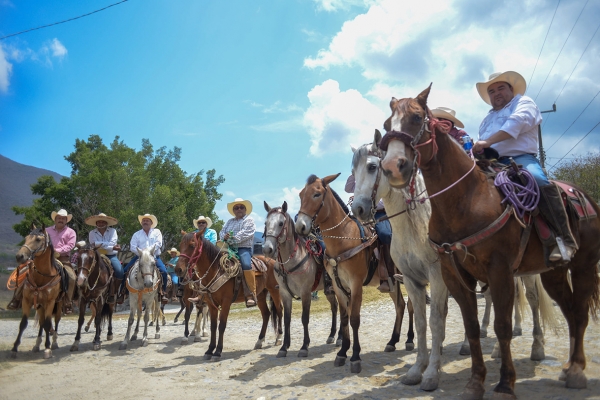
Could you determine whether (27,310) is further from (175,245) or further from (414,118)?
(175,245)

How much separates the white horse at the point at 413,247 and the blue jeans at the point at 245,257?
14.7 feet

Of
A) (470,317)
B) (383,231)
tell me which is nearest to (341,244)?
(383,231)

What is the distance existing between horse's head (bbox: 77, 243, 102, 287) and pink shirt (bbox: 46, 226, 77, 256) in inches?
16.0

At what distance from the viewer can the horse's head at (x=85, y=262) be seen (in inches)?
416

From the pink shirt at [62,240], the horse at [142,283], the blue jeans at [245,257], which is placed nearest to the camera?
the blue jeans at [245,257]

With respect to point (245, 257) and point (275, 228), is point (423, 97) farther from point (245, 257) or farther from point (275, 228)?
point (245, 257)

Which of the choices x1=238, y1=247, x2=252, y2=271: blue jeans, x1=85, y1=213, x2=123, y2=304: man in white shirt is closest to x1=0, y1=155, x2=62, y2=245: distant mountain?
x1=85, y1=213, x2=123, y2=304: man in white shirt

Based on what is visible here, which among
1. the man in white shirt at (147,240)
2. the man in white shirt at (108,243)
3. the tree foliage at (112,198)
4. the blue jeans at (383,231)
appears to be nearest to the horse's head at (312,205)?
the blue jeans at (383,231)

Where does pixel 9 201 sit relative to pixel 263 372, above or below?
above

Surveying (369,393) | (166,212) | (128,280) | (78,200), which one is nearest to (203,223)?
(128,280)

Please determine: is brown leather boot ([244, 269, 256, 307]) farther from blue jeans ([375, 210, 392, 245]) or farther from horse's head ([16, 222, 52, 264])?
horse's head ([16, 222, 52, 264])

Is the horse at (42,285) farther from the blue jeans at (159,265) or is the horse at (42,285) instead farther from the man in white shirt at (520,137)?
the man in white shirt at (520,137)

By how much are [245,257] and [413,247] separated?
4986mm

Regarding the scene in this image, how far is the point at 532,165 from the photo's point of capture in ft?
16.4
